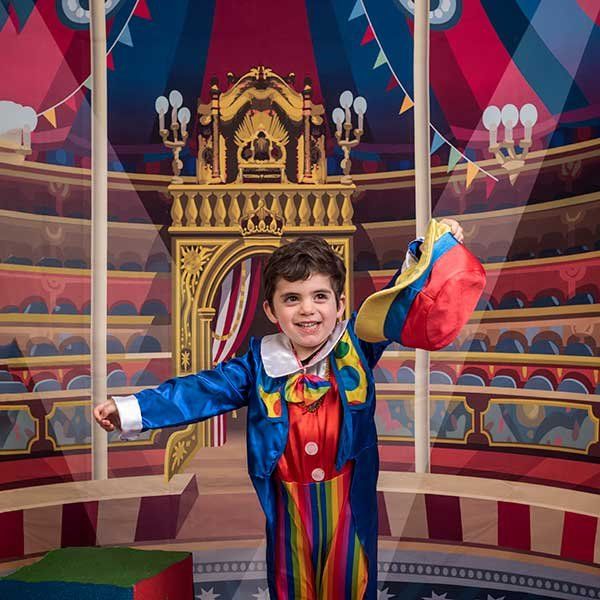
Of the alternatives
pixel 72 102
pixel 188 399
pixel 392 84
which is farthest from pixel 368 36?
pixel 188 399

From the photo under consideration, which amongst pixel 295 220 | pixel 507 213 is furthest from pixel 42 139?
pixel 507 213

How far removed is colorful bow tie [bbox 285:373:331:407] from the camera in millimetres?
2105

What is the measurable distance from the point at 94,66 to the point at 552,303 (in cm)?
198

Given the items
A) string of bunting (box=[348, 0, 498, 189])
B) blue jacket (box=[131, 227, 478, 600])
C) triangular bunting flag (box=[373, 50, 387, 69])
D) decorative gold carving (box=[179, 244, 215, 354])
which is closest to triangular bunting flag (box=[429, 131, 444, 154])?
string of bunting (box=[348, 0, 498, 189])

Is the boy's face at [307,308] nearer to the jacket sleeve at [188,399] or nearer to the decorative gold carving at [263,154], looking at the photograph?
the jacket sleeve at [188,399]

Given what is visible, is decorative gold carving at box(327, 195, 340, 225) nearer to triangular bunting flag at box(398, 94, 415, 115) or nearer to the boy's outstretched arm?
triangular bunting flag at box(398, 94, 415, 115)

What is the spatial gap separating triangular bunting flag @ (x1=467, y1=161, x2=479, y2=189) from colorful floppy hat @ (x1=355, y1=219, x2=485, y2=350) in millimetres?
1097

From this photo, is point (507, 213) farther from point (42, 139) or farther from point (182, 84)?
point (42, 139)

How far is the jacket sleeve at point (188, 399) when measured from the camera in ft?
6.99

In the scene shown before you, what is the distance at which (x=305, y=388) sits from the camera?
212 centimetres

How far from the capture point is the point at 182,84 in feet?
10.4

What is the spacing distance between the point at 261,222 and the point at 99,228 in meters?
0.64

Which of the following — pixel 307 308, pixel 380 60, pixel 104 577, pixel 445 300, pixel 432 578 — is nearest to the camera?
pixel 445 300

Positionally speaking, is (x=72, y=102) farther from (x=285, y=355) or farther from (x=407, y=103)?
(x=285, y=355)
